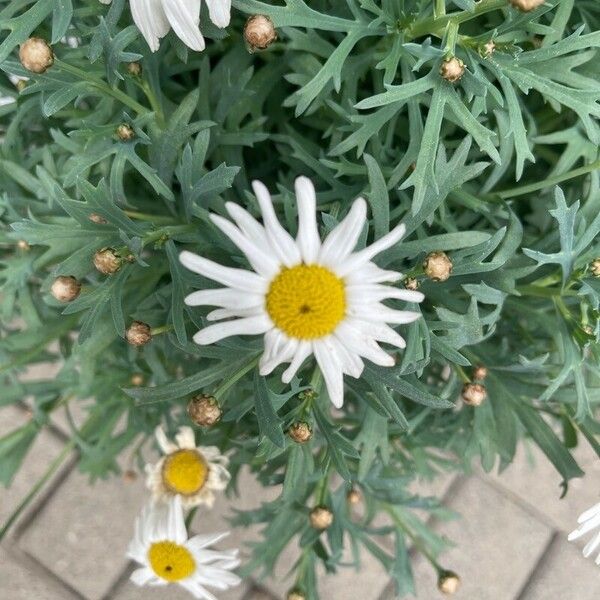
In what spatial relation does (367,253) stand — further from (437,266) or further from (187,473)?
(187,473)

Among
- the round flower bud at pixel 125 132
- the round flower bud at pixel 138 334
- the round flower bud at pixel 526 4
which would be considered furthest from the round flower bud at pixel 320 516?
the round flower bud at pixel 526 4

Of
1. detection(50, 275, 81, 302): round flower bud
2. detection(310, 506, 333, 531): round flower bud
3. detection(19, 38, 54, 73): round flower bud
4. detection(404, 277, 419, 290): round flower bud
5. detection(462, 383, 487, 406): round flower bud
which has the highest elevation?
detection(19, 38, 54, 73): round flower bud

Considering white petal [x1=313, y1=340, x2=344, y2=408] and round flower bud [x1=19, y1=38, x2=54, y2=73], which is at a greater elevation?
round flower bud [x1=19, y1=38, x2=54, y2=73]

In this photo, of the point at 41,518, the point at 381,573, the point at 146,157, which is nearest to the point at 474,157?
the point at 146,157

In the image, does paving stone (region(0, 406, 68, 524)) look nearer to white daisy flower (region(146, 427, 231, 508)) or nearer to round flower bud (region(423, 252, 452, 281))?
white daisy flower (region(146, 427, 231, 508))

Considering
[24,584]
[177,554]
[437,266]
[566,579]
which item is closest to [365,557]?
[566,579]

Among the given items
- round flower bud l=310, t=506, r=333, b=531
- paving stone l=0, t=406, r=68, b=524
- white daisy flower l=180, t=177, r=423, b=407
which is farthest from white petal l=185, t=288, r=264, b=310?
paving stone l=0, t=406, r=68, b=524

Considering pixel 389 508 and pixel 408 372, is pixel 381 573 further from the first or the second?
pixel 408 372
